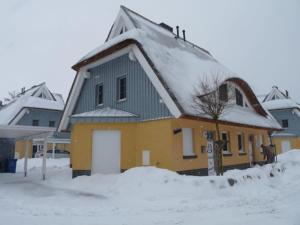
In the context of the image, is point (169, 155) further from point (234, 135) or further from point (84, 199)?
point (234, 135)

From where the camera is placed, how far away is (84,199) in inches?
384

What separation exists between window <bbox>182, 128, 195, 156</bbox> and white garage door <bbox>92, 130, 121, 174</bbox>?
3208 mm

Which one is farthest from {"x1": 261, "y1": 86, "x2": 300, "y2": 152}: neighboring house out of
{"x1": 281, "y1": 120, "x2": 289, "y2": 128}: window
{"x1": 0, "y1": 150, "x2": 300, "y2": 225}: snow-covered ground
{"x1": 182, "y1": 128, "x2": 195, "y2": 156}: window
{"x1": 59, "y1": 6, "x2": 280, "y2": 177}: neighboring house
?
{"x1": 182, "y1": 128, "x2": 195, "y2": 156}: window

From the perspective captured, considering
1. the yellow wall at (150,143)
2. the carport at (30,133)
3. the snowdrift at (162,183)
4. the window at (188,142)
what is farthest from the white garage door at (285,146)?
the carport at (30,133)

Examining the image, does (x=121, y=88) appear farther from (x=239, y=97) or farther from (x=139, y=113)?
(x=239, y=97)

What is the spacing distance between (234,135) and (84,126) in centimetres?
945

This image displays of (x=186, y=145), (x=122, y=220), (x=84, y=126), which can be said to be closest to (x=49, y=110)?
(x=84, y=126)

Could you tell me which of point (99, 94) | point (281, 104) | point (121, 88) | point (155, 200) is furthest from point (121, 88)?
point (281, 104)

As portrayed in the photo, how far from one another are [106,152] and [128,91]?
132 inches

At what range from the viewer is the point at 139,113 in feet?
48.0

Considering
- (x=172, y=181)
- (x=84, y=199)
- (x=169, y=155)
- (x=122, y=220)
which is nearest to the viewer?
(x=122, y=220)

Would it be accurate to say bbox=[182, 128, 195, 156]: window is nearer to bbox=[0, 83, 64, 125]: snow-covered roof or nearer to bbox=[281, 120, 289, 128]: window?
bbox=[0, 83, 64, 125]: snow-covered roof

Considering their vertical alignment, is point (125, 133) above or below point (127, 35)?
below

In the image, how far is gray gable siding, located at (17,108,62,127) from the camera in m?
33.9
